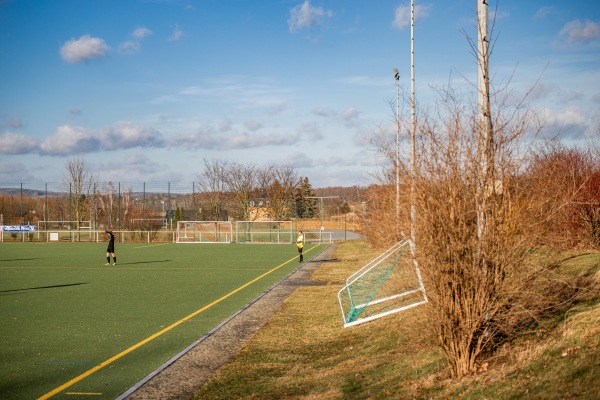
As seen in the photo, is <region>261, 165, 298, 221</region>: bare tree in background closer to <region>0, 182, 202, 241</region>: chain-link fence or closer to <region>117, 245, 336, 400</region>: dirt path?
<region>0, 182, 202, 241</region>: chain-link fence

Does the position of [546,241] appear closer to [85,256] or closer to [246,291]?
[246,291]

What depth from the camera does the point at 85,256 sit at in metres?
37.7

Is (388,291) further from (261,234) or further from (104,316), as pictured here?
(261,234)

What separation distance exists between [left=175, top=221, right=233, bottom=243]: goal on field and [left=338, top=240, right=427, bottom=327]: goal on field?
3858 centimetres

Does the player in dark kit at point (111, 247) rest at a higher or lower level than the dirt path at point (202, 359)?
higher

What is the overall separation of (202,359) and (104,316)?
597 centimetres

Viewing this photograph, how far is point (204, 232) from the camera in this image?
5697 cm

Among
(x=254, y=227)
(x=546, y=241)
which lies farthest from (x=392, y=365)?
(x=254, y=227)

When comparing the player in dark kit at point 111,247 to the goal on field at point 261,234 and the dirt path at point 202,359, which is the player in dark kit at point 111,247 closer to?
the dirt path at point 202,359

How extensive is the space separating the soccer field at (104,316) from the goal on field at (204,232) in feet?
81.2

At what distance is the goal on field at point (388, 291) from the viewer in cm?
810

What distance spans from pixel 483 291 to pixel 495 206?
994mm

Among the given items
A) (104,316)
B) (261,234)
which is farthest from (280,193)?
(104,316)

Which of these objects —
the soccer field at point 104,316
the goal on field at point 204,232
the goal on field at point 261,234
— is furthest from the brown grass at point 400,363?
the goal on field at point 204,232
